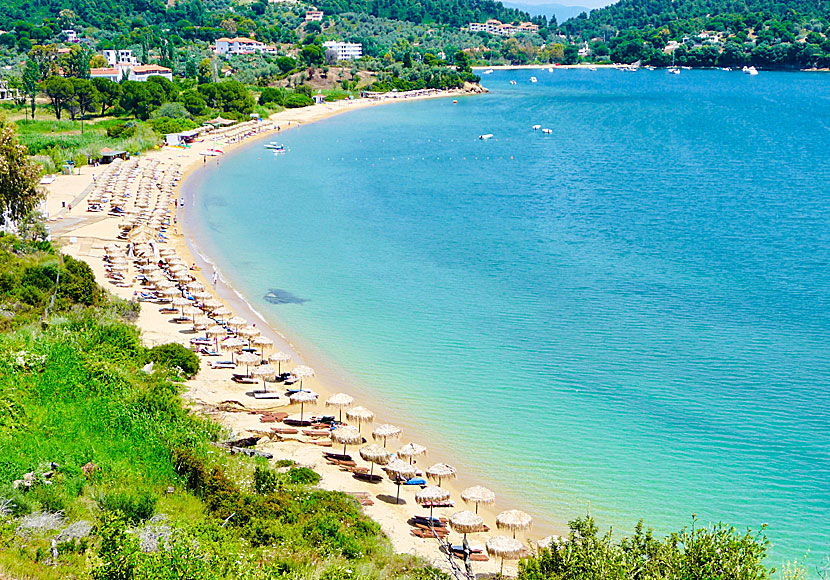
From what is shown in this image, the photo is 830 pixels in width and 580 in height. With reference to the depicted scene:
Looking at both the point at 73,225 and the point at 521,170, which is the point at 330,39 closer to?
the point at 521,170

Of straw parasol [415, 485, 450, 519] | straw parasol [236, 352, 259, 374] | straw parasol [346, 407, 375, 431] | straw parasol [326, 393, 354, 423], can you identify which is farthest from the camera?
straw parasol [236, 352, 259, 374]

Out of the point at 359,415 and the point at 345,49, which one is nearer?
the point at 359,415

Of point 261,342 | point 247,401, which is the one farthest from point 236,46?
point 247,401

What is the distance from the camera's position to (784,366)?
29562 millimetres

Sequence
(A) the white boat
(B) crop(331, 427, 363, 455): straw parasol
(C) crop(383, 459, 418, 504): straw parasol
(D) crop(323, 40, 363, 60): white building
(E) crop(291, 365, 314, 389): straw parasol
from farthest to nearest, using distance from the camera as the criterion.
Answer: (D) crop(323, 40, 363, 60): white building < (A) the white boat < (E) crop(291, 365, 314, 389): straw parasol < (B) crop(331, 427, 363, 455): straw parasol < (C) crop(383, 459, 418, 504): straw parasol

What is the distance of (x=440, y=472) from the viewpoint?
2120 cm

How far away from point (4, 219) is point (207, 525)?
28.6 meters

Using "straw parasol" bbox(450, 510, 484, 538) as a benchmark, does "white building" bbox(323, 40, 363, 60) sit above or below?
above

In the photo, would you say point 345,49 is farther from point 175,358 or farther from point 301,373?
point 301,373

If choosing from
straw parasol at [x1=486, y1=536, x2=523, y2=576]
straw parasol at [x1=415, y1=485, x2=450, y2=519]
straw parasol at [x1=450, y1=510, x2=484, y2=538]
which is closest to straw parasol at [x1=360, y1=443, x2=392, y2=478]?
straw parasol at [x1=415, y1=485, x2=450, y2=519]

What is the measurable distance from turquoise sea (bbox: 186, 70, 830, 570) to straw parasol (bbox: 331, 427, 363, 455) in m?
2.39

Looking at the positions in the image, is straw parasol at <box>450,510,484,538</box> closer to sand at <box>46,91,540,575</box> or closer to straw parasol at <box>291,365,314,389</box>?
sand at <box>46,91,540,575</box>

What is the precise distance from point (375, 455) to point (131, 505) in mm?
7194

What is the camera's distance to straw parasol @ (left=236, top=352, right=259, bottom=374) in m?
28.0
